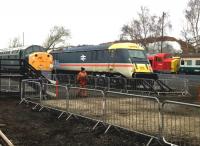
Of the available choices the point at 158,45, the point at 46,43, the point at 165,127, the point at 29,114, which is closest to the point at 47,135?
the point at 165,127

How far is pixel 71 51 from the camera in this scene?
36.8 meters

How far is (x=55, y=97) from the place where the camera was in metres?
15.1

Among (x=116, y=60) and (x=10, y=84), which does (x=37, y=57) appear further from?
(x=10, y=84)

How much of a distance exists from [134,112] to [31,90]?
7728 millimetres

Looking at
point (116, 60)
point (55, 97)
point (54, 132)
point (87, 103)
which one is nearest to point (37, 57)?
point (116, 60)

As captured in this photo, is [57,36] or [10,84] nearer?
[10,84]

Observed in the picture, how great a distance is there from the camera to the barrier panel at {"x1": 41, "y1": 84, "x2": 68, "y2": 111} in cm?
1403

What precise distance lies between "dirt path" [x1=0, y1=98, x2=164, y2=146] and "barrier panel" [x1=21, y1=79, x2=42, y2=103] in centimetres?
200

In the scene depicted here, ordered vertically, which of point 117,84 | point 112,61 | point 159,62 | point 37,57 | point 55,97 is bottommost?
point 117,84

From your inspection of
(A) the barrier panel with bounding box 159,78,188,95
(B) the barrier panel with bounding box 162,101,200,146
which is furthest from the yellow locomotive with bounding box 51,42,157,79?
(B) the barrier panel with bounding box 162,101,200,146

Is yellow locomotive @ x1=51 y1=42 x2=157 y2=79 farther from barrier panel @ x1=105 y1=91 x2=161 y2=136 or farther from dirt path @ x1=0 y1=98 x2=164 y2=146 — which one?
barrier panel @ x1=105 y1=91 x2=161 y2=136

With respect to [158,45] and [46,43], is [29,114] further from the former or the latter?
[46,43]

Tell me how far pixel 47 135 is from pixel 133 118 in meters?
2.20

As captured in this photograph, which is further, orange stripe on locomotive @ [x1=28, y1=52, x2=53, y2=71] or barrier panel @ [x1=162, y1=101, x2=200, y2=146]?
orange stripe on locomotive @ [x1=28, y1=52, x2=53, y2=71]
